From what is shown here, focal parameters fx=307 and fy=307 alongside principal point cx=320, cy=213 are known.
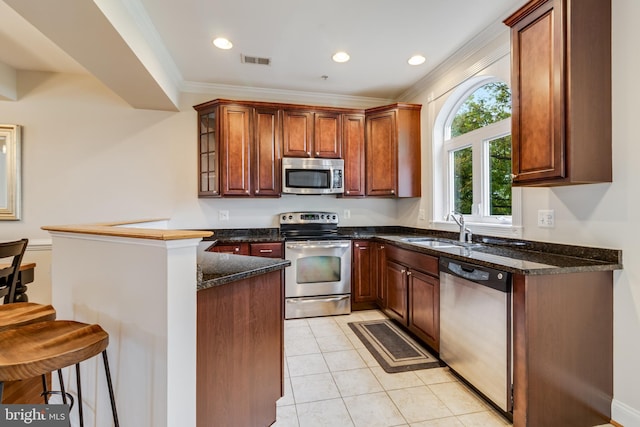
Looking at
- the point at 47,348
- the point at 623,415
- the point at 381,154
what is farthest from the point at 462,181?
the point at 47,348

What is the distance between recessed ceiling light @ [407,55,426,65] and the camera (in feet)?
10.1

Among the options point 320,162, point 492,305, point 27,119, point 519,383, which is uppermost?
point 27,119

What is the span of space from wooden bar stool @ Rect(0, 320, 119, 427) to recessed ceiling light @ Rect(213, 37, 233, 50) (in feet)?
8.13

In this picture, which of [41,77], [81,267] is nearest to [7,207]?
[41,77]

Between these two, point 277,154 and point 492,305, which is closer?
point 492,305

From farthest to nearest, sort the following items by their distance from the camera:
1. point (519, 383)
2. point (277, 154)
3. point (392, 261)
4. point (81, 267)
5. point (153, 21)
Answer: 1. point (277, 154)
2. point (392, 261)
3. point (153, 21)
4. point (519, 383)
5. point (81, 267)

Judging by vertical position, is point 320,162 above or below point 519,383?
above

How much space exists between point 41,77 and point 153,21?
6.72 feet

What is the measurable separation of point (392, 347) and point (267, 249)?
5.21ft

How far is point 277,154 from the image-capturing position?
12.0ft

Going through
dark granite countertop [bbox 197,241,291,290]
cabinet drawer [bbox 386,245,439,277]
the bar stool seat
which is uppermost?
dark granite countertop [bbox 197,241,291,290]

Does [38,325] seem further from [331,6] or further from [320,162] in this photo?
[320,162]

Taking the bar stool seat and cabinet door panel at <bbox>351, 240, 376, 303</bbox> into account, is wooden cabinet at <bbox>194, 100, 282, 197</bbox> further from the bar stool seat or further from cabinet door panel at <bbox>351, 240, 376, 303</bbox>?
the bar stool seat

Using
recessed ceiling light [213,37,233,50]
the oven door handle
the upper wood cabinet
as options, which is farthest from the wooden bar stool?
the upper wood cabinet
